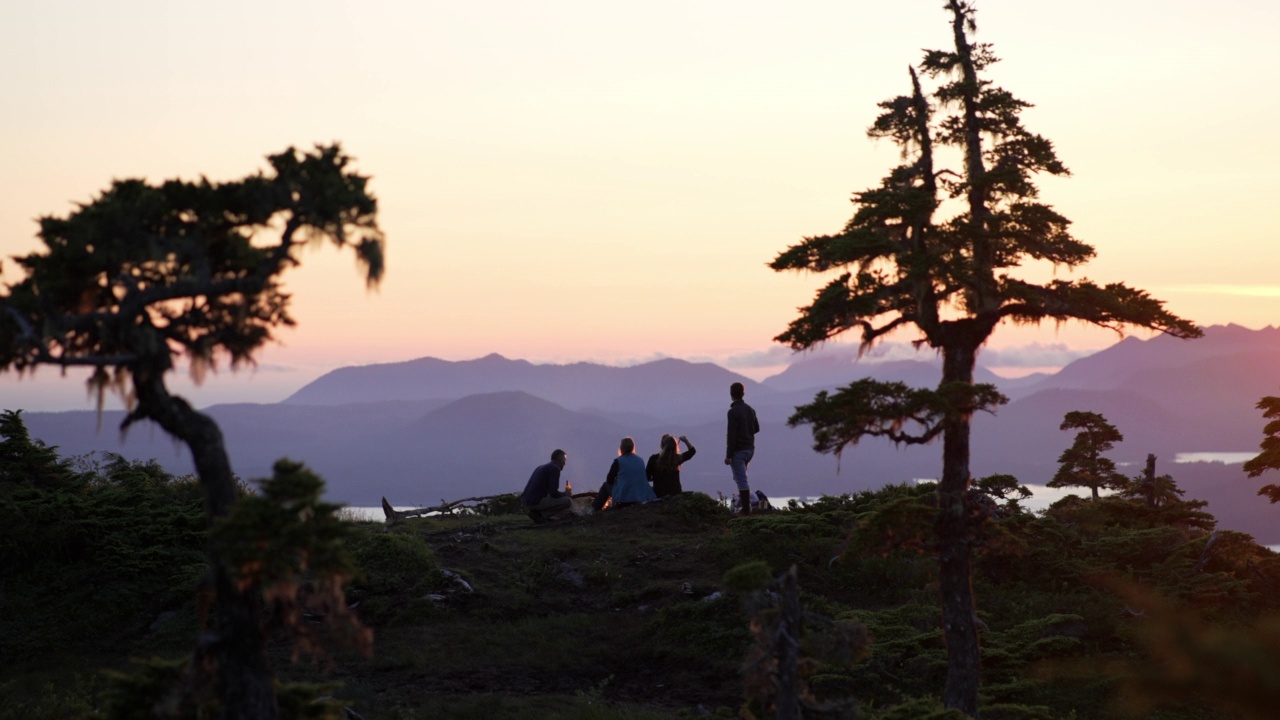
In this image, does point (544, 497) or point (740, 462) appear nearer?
point (740, 462)

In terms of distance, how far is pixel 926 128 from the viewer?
12461 mm

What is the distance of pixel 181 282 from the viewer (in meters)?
8.34

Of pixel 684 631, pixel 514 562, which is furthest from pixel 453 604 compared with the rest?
pixel 684 631

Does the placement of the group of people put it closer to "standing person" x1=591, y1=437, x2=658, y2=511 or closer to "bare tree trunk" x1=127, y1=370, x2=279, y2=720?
"standing person" x1=591, y1=437, x2=658, y2=511

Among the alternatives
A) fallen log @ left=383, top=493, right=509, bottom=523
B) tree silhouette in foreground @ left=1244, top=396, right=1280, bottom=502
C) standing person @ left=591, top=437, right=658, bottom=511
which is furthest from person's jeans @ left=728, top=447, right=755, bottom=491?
tree silhouette in foreground @ left=1244, top=396, right=1280, bottom=502

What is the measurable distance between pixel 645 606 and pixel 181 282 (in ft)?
39.1

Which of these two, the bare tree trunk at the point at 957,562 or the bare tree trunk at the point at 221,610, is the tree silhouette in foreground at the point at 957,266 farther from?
the bare tree trunk at the point at 221,610

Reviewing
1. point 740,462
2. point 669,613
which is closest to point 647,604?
point 669,613

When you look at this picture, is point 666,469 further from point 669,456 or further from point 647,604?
point 647,604

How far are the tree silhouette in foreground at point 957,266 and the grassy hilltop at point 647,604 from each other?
0.94m

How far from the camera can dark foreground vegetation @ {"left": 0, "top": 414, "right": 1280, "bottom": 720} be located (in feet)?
39.9

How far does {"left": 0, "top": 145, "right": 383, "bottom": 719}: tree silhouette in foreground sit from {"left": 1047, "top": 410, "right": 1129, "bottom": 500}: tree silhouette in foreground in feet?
85.5

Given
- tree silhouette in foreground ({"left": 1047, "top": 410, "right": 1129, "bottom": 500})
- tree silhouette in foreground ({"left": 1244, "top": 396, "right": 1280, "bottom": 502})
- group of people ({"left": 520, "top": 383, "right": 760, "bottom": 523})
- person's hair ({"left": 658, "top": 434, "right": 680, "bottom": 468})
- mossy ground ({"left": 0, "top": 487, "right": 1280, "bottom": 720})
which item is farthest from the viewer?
tree silhouette in foreground ({"left": 1047, "top": 410, "right": 1129, "bottom": 500})

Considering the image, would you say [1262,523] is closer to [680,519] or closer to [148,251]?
[680,519]
